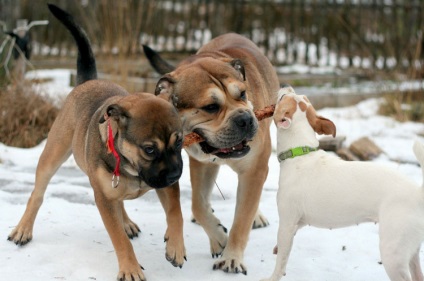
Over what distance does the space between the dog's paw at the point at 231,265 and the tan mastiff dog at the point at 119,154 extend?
0.39 meters

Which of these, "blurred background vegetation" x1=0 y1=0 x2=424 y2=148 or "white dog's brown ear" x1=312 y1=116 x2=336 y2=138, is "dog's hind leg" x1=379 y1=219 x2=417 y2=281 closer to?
"white dog's brown ear" x1=312 y1=116 x2=336 y2=138

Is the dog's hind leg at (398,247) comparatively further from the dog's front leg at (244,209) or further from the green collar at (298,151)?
the dog's front leg at (244,209)

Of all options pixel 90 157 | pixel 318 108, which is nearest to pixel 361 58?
pixel 318 108

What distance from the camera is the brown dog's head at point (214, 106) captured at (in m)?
4.74

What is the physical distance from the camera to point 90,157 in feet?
16.1

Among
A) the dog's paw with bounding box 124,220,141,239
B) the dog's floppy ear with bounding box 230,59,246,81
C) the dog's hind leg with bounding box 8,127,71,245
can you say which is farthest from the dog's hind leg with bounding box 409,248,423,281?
the dog's hind leg with bounding box 8,127,71,245

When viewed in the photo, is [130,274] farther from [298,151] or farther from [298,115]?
[298,115]

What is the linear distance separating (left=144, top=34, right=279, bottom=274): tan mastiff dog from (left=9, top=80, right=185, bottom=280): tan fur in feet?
1.28

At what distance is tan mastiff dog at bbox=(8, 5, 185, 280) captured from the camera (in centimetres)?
428

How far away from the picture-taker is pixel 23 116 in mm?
8289

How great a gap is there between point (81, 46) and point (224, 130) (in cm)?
188

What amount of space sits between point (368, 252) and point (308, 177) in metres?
1.32

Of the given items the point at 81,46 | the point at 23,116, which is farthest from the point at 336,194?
the point at 23,116

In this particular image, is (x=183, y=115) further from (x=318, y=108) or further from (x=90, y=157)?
(x=318, y=108)
